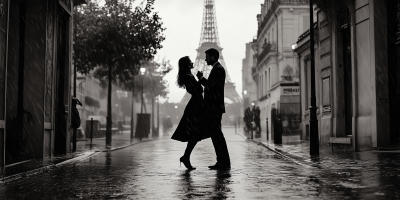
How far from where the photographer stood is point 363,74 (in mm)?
15211

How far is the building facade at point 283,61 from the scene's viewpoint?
40094 mm

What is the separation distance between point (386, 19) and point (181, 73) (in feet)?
23.5

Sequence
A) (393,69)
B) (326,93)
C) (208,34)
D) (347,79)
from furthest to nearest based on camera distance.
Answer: (208,34) → (326,93) → (347,79) → (393,69)

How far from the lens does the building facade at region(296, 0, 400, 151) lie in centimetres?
1416

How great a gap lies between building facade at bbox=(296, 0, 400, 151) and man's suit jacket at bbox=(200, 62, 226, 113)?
6.54 meters

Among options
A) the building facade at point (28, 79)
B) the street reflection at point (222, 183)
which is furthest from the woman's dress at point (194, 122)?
the building facade at point (28, 79)

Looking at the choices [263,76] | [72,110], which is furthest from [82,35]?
[263,76]

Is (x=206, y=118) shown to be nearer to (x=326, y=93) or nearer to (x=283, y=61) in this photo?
(x=326, y=93)

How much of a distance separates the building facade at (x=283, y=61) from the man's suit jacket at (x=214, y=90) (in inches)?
1082

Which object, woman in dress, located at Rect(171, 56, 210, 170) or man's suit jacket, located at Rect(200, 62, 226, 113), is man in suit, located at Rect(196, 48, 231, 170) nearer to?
man's suit jacket, located at Rect(200, 62, 226, 113)

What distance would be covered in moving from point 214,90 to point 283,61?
119 ft

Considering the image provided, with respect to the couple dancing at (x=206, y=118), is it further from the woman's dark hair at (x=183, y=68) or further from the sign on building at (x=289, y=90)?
the sign on building at (x=289, y=90)

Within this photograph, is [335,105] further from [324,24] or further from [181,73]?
[181,73]

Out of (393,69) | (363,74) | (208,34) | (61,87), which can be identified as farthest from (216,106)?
(208,34)
